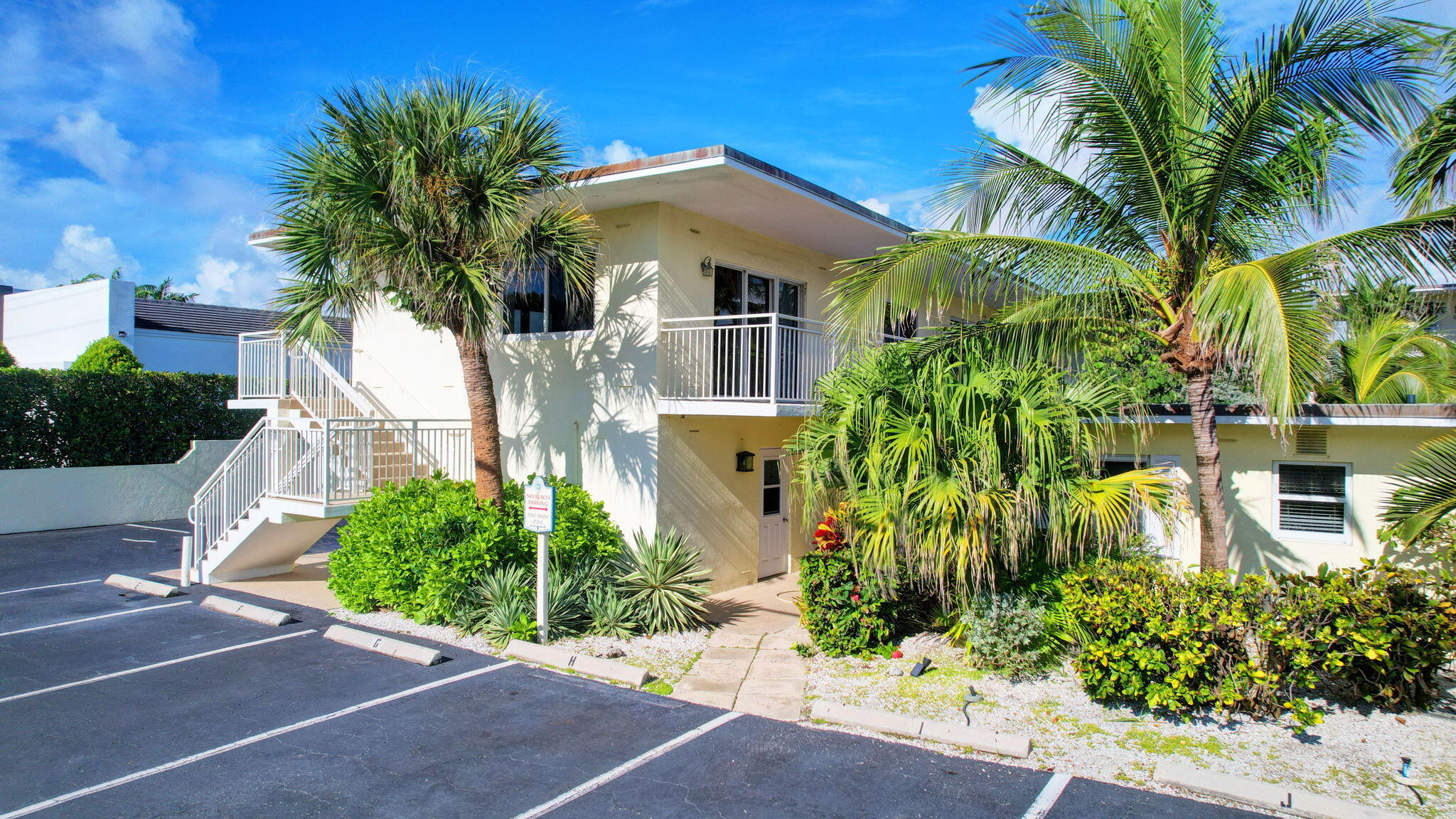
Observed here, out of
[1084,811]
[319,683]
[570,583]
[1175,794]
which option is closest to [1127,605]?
[1175,794]

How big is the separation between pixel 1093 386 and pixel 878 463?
2.34m

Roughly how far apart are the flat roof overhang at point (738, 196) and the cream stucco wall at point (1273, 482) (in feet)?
16.0

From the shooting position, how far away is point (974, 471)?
752cm

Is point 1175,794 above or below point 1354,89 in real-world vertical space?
below

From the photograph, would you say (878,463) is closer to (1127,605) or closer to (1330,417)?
(1127,605)

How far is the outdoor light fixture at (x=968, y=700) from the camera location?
6.79 m

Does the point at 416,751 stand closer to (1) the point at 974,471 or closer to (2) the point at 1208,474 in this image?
(1) the point at 974,471

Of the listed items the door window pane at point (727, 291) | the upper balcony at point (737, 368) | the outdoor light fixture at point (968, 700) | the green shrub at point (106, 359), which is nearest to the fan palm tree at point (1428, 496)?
the outdoor light fixture at point (968, 700)

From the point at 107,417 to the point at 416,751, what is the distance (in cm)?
1633

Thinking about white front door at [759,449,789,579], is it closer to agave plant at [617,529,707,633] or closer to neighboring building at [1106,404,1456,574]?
agave plant at [617,529,707,633]

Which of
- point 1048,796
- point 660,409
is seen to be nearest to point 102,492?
point 660,409

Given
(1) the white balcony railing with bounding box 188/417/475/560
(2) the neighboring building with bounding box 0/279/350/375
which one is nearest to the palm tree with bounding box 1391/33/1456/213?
(1) the white balcony railing with bounding box 188/417/475/560

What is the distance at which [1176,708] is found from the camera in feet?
20.9

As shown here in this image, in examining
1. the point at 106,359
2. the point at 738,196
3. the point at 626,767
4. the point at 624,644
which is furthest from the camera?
the point at 106,359
